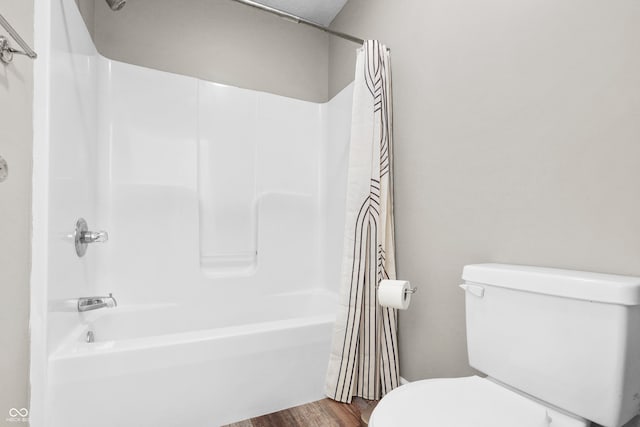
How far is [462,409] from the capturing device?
807mm

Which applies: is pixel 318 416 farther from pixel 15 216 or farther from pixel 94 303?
pixel 15 216

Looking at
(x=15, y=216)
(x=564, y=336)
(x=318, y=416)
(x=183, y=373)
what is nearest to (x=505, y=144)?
(x=564, y=336)

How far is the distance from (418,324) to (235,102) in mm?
1835

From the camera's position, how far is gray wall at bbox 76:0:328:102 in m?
1.88

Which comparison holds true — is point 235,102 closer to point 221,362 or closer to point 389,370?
point 221,362

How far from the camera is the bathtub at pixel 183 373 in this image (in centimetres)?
→ 115

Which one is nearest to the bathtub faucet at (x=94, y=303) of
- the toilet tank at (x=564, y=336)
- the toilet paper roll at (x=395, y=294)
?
the toilet paper roll at (x=395, y=294)

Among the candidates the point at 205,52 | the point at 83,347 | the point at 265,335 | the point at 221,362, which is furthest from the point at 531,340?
the point at 205,52

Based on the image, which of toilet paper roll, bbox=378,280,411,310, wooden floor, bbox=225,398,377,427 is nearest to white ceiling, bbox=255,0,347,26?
toilet paper roll, bbox=378,280,411,310

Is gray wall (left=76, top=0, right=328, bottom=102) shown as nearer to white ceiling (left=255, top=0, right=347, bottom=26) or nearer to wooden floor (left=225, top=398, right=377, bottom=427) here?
white ceiling (left=255, top=0, right=347, bottom=26)

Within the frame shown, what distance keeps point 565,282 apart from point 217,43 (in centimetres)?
236

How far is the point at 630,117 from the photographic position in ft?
2.67

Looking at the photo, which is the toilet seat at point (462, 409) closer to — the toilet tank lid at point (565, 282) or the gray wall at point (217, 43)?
the toilet tank lid at point (565, 282)

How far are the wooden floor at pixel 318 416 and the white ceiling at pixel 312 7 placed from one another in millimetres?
2579
